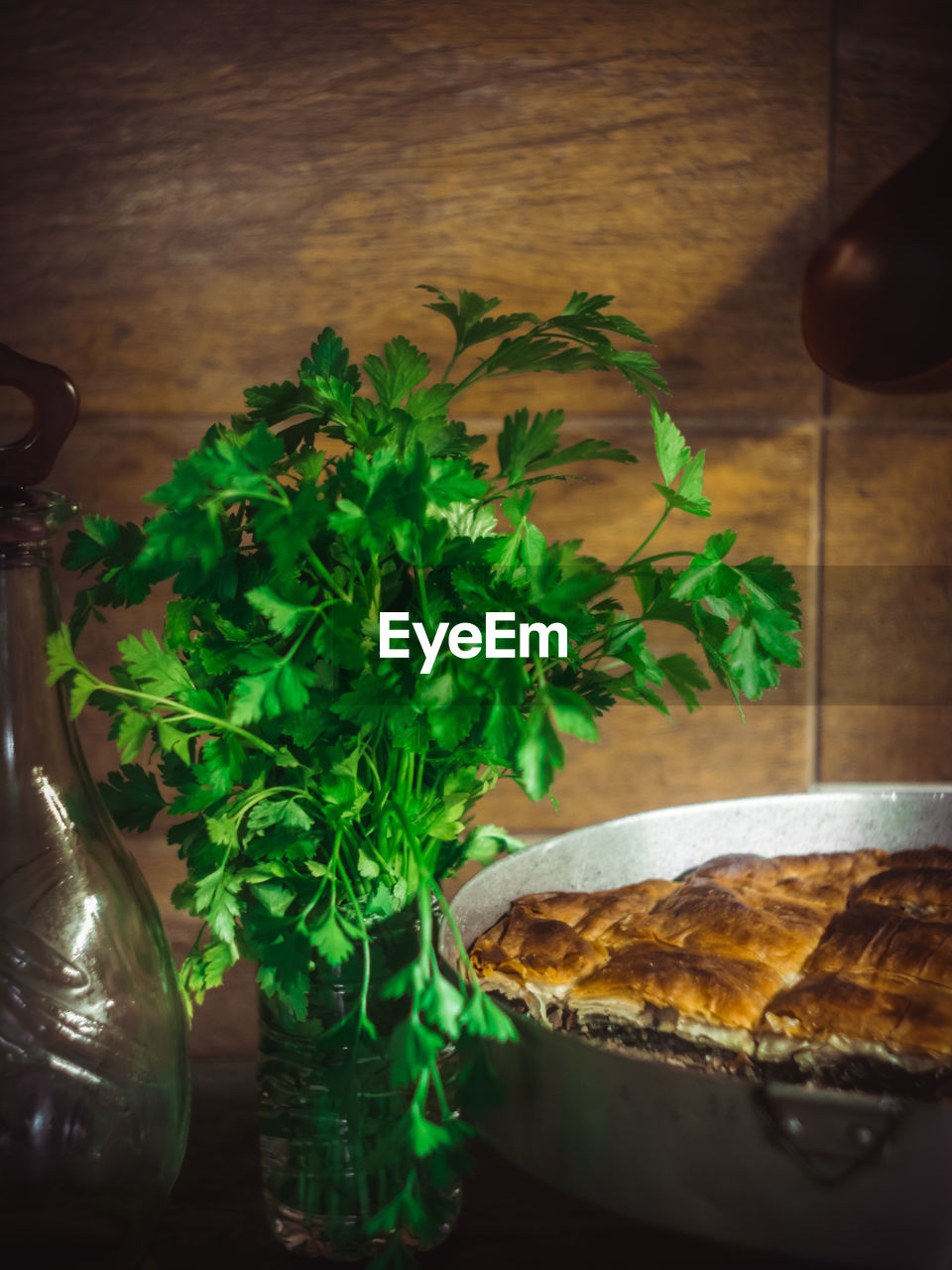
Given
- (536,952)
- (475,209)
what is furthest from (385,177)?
(536,952)

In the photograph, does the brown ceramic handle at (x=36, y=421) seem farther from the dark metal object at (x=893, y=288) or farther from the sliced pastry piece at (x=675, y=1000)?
the dark metal object at (x=893, y=288)

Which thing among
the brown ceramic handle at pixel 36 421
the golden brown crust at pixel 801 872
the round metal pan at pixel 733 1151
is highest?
the brown ceramic handle at pixel 36 421

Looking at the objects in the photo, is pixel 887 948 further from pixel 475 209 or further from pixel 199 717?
pixel 475 209

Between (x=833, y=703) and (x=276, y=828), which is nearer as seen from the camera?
(x=276, y=828)

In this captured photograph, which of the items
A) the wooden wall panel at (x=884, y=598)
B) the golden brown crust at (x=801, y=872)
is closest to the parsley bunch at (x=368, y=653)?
the golden brown crust at (x=801, y=872)

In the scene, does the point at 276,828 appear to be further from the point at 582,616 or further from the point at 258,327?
the point at 258,327

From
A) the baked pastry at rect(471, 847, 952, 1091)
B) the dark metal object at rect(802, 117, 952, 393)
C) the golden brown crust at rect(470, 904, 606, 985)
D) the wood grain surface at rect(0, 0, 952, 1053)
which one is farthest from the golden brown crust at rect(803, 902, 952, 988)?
the dark metal object at rect(802, 117, 952, 393)

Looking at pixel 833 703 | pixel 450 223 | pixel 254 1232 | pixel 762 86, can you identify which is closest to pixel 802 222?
pixel 762 86
